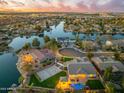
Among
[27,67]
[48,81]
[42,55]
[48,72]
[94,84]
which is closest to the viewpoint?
[94,84]

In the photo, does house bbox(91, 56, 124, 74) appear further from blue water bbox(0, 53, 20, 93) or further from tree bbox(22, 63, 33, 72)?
blue water bbox(0, 53, 20, 93)

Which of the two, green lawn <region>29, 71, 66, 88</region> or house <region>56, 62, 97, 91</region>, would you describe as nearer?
house <region>56, 62, 97, 91</region>

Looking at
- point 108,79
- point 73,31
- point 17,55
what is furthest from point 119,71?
point 73,31

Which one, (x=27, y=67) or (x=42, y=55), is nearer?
(x=27, y=67)

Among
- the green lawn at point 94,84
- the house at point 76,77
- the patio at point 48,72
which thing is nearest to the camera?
the house at point 76,77

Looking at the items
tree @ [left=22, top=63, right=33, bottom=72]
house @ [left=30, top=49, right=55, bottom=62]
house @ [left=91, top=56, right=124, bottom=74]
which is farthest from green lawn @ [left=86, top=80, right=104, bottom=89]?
house @ [left=30, top=49, right=55, bottom=62]

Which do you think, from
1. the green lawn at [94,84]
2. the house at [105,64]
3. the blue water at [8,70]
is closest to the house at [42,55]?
the blue water at [8,70]

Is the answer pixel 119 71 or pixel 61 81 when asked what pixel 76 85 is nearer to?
pixel 61 81

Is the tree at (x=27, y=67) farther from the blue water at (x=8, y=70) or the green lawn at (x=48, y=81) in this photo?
the blue water at (x=8, y=70)

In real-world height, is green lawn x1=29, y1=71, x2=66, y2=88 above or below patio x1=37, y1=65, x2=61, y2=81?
below

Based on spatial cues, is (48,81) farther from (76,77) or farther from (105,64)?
(105,64)

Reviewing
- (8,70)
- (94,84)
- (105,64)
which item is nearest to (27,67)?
(8,70)

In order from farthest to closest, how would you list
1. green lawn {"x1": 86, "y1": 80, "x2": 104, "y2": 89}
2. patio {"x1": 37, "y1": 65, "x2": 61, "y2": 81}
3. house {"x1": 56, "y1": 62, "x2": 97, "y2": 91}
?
patio {"x1": 37, "y1": 65, "x2": 61, "y2": 81} < green lawn {"x1": 86, "y1": 80, "x2": 104, "y2": 89} < house {"x1": 56, "y1": 62, "x2": 97, "y2": 91}
